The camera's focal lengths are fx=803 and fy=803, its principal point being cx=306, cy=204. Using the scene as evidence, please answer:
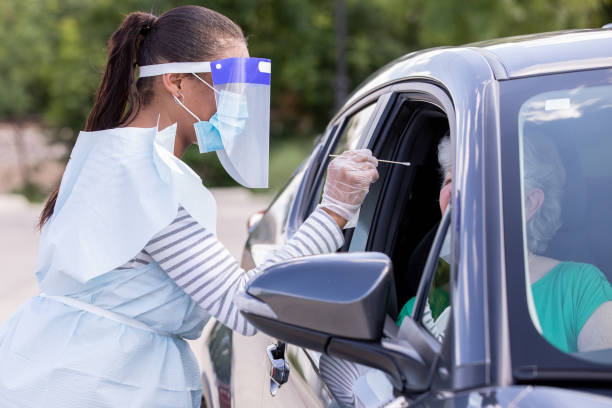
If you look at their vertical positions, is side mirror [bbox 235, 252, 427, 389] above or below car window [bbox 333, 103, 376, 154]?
below

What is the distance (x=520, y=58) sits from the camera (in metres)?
1.82

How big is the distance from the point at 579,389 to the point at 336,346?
1.44 ft

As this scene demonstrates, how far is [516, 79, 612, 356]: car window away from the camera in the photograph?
160 cm

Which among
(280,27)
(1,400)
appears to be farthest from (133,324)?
(280,27)

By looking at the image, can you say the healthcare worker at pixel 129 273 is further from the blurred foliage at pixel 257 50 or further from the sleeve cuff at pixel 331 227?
the blurred foliage at pixel 257 50

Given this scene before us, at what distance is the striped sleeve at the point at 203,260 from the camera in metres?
2.02

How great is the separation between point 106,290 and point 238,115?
0.66 metres

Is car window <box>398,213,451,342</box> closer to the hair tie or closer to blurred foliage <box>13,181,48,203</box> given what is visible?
the hair tie

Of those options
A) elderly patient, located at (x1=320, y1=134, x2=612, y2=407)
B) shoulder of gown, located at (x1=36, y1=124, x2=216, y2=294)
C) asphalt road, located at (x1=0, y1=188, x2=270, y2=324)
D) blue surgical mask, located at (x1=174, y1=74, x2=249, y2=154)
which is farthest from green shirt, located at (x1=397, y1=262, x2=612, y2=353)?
asphalt road, located at (x1=0, y1=188, x2=270, y2=324)

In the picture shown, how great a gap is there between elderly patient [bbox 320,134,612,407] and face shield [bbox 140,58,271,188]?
835 millimetres

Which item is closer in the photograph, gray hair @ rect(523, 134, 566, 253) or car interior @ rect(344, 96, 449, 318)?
gray hair @ rect(523, 134, 566, 253)

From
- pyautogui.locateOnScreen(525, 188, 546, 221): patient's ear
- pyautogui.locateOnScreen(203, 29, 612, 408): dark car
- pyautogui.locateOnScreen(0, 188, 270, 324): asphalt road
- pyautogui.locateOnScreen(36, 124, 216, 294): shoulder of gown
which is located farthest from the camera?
pyautogui.locateOnScreen(0, 188, 270, 324): asphalt road

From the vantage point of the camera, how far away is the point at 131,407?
6.77ft

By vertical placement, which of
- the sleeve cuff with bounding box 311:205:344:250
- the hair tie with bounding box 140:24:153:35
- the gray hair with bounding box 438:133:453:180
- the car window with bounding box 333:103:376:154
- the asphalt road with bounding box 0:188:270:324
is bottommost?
the asphalt road with bounding box 0:188:270:324
